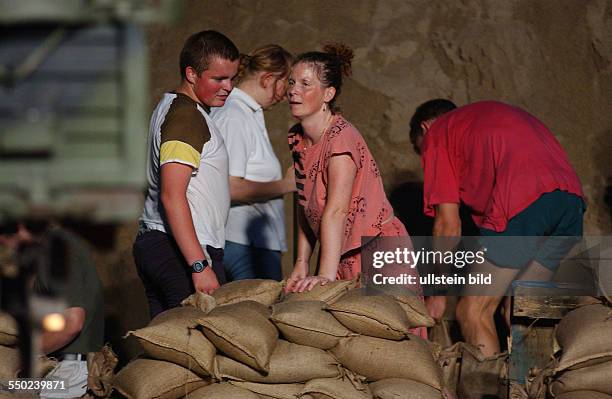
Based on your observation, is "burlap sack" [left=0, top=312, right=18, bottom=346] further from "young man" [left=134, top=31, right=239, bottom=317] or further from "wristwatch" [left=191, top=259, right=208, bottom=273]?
"wristwatch" [left=191, top=259, right=208, bottom=273]

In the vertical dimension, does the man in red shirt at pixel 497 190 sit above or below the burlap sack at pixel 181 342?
above

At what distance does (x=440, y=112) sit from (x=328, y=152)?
1561 millimetres

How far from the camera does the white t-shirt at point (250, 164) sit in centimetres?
577

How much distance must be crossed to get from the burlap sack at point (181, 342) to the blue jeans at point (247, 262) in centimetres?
129

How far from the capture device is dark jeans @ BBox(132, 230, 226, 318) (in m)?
5.00

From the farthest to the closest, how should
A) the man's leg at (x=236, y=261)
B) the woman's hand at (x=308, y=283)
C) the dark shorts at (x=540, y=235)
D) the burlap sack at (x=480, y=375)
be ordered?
the man's leg at (x=236, y=261), the dark shorts at (x=540, y=235), the burlap sack at (x=480, y=375), the woman's hand at (x=308, y=283)

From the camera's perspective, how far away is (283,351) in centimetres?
463

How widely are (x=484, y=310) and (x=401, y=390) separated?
1417mm

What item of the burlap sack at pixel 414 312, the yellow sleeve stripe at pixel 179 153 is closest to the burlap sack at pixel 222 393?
the burlap sack at pixel 414 312

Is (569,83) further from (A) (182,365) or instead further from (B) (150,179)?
(A) (182,365)

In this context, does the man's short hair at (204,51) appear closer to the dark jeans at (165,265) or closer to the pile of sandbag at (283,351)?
the dark jeans at (165,265)

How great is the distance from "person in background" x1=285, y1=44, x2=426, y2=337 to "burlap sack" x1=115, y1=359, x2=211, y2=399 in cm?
54

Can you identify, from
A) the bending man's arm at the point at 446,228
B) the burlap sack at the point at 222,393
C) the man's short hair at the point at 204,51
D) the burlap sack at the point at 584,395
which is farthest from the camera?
the bending man's arm at the point at 446,228

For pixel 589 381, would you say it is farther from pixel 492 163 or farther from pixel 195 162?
pixel 195 162
